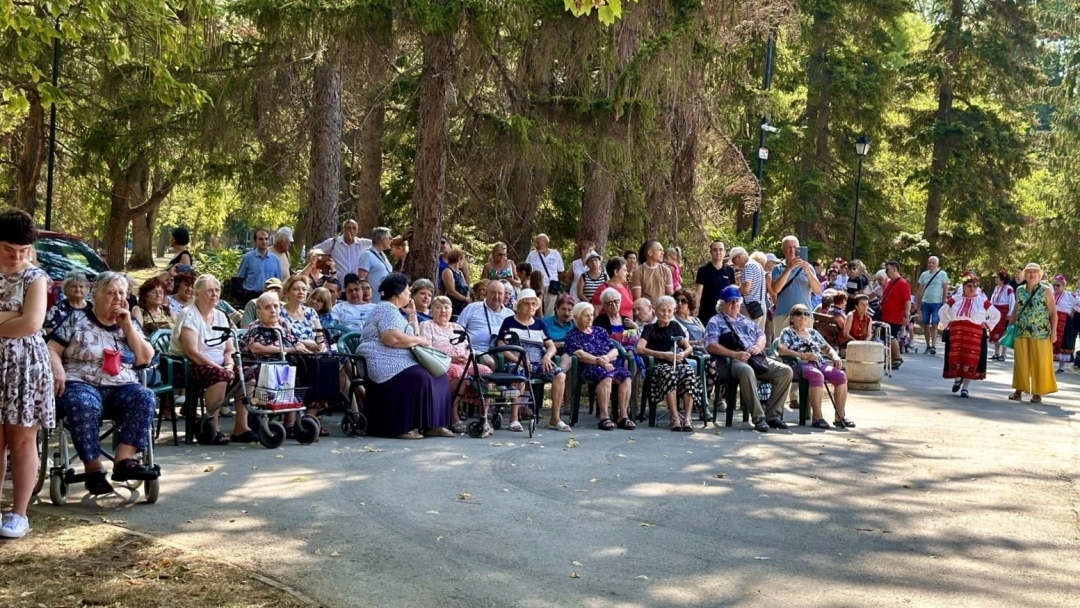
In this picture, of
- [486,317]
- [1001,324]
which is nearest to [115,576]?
[486,317]

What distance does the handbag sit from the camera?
36.1 ft

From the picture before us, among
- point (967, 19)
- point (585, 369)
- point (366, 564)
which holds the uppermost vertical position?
point (967, 19)

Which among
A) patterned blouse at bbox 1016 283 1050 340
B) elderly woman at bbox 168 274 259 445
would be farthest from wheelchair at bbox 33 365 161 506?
patterned blouse at bbox 1016 283 1050 340

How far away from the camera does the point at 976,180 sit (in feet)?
136

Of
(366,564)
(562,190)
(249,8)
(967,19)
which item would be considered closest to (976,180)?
(967,19)

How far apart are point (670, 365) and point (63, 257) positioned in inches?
247

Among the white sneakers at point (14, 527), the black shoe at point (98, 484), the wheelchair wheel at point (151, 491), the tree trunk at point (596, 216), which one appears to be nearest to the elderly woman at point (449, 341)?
the wheelchair wheel at point (151, 491)

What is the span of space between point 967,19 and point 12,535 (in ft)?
136

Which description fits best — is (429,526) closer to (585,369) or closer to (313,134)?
(585,369)

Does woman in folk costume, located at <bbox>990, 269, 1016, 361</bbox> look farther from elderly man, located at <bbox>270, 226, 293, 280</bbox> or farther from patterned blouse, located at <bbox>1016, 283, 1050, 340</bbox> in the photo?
elderly man, located at <bbox>270, 226, 293, 280</bbox>

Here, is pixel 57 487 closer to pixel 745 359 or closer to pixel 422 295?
pixel 422 295

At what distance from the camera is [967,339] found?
1670cm

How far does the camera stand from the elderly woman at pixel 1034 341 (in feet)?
53.2

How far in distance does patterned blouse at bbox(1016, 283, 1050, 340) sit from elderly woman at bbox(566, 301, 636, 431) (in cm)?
646
